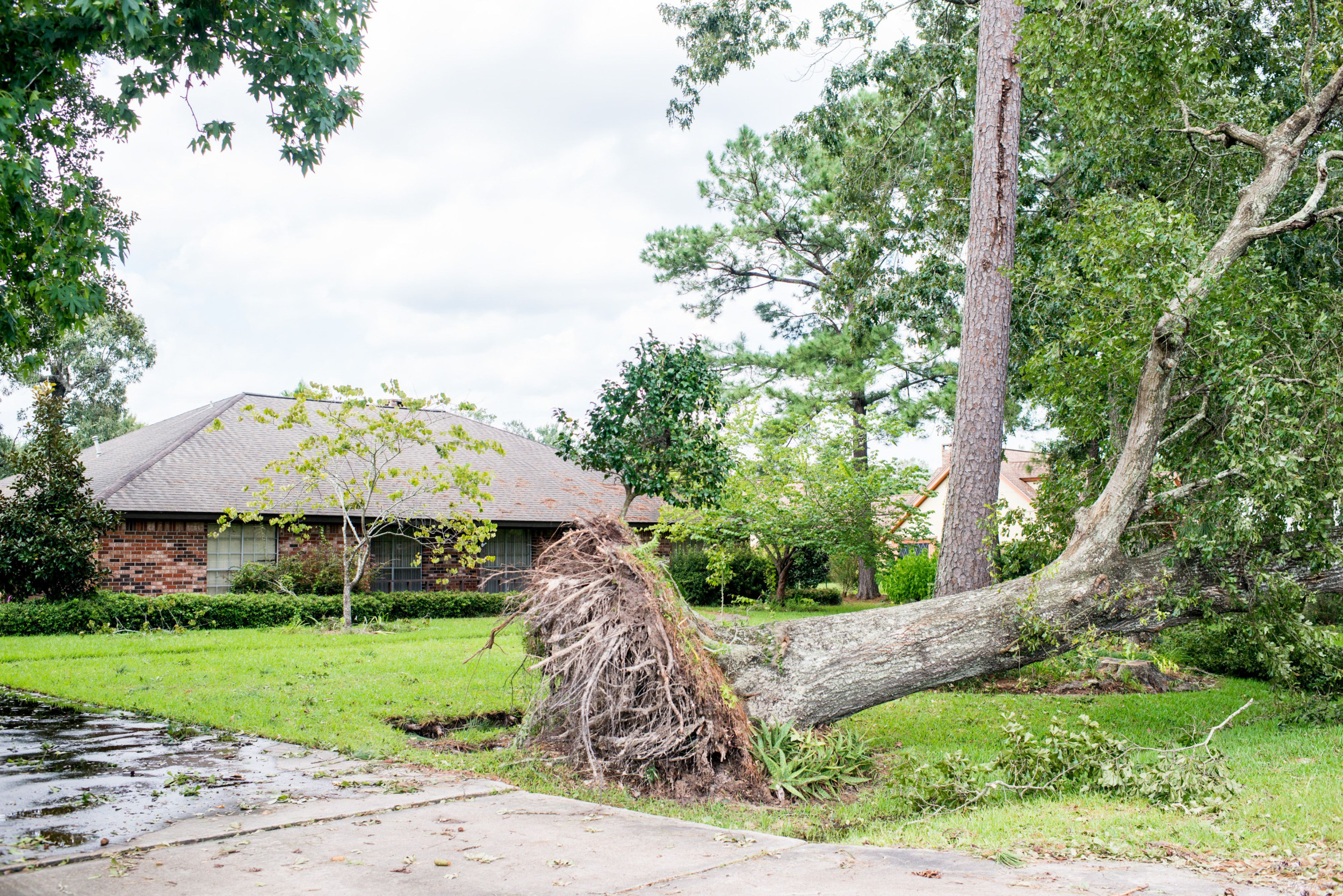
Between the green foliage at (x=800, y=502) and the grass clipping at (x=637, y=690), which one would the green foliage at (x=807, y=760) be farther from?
the green foliage at (x=800, y=502)

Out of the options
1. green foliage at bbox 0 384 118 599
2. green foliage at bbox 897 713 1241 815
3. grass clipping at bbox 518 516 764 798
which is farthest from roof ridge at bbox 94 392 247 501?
green foliage at bbox 897 713 1241 815

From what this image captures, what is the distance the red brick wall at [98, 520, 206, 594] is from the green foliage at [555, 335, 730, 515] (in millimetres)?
11966

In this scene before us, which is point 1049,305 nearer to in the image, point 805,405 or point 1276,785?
point 1276,785

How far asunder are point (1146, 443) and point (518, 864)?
21.6 feet

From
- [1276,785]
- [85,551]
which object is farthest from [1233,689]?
[85,551]

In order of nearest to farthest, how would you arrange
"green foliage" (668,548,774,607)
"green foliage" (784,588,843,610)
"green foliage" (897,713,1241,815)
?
"green foliage" (897,713,1241,815) → "green foliage" (668,548,774,607) → "green foliage" (784,588,843,610)

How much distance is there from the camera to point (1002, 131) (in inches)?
437

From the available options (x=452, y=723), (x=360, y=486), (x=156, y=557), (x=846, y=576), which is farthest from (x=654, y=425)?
(x=846, y=576)

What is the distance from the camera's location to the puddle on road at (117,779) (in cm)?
518

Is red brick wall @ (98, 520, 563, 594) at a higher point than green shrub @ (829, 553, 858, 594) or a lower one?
higher

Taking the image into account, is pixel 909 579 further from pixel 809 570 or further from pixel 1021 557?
pixel 1021 557

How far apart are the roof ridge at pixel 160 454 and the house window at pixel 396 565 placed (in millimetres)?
4782

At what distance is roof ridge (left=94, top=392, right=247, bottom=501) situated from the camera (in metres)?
19.2

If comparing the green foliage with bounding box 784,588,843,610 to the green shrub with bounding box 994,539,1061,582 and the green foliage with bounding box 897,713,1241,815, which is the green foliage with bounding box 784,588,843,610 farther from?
the green foliage with bounding box 897,713,1241,815
